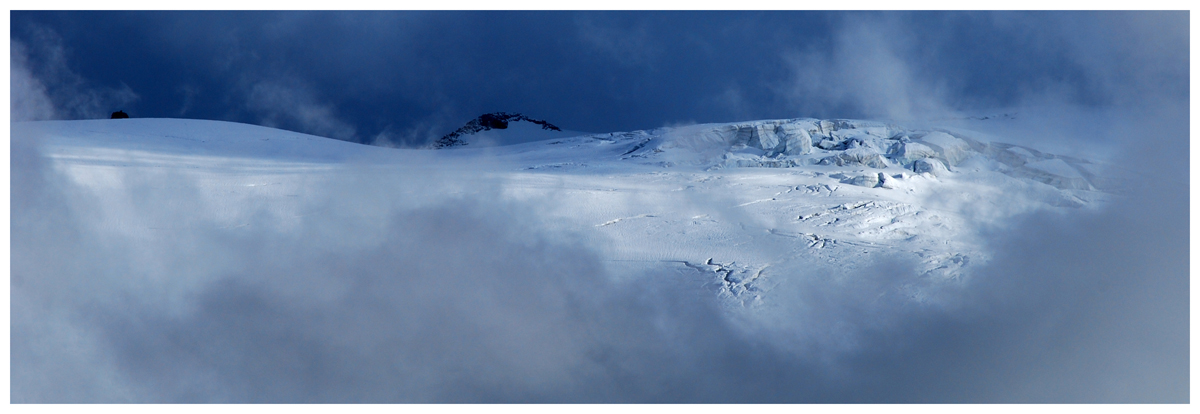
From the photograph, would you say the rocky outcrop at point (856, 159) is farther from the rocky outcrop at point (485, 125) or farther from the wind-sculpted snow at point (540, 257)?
the rocky outcrop at point (485, 125)

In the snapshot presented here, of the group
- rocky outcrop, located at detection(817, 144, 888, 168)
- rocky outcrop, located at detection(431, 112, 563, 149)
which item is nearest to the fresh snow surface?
rocky outcrop, located at detection(817, 144, 888, 168)

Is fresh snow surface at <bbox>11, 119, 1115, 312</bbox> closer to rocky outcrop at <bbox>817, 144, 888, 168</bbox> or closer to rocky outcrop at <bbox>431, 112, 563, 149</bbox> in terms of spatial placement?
rocky outcrop at <bbox>817, 144, 888, 168</bbox>

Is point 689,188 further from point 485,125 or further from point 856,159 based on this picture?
point 485,125

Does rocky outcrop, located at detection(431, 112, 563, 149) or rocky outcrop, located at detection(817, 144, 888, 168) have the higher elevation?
rocky outcrop, located at detection(431, 112, 563, 149)

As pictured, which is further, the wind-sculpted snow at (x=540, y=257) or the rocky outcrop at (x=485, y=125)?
the rocky outcrop at (x=485, y=125)

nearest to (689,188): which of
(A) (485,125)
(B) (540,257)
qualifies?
(B) (540,257)

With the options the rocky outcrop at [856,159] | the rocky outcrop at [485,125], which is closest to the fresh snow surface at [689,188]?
the rocky outcrop at [856,159]

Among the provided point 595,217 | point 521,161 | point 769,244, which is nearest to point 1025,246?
point 769,244

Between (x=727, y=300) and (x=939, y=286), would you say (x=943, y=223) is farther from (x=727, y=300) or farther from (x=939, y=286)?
(x=727, y=300)
